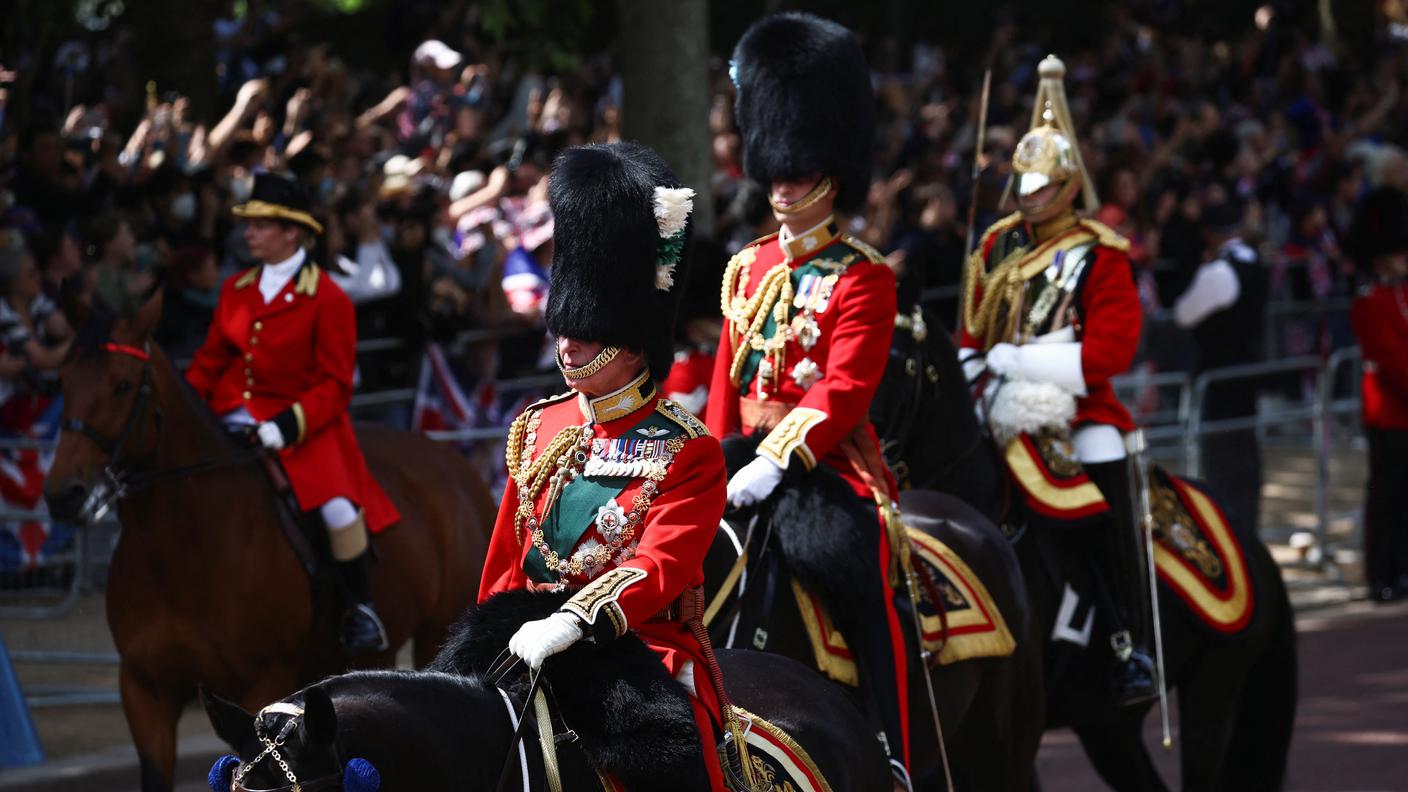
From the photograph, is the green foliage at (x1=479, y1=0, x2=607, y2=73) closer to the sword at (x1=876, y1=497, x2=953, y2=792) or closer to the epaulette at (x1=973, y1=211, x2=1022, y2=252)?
the epaulette at (x1=973, y1=211, x2=1022, y2=252)

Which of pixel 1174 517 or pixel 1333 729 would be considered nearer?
pixel 1174 517

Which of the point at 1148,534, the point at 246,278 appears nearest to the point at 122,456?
the point at 246,278

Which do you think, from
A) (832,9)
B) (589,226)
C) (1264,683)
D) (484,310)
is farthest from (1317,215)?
(589,226)

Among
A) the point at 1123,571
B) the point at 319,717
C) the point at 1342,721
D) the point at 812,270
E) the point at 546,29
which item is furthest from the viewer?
the point at 546,29

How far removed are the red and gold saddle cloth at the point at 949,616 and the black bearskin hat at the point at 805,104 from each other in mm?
1048

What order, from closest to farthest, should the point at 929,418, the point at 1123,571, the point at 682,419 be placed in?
the point at 682,419 → the point at 929,418 → the point at 1123,571

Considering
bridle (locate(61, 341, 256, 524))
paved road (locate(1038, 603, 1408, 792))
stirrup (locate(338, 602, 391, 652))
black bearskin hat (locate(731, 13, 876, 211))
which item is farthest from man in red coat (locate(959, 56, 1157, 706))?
bridle (locate(61, 341, 256, 524))

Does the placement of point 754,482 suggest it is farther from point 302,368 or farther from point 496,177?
point 496,177

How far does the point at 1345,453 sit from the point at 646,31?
8010mm

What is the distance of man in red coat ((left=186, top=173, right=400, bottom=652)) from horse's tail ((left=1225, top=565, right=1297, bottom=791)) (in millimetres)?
3143

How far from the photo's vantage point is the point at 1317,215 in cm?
1769

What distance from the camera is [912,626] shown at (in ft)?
18.5

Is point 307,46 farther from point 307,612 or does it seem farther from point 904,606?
point 904,606

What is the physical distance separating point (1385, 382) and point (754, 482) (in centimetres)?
838
